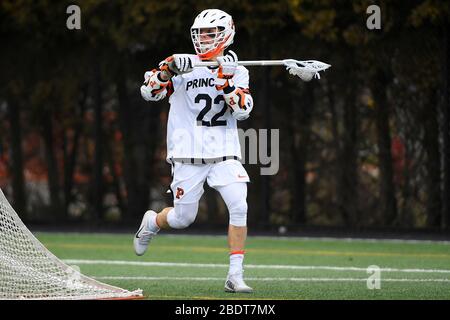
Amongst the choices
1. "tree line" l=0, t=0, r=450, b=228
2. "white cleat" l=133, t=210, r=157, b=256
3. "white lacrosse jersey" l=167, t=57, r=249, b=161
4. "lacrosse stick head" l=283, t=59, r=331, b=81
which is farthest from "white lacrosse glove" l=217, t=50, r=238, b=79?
"tree line" l=0, t=0, r=450, b=228

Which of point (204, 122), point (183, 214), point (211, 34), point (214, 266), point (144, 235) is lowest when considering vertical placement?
point (214, 266)

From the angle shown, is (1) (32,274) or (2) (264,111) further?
(2) (264,111)

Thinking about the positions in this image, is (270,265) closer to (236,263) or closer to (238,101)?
(236,263)

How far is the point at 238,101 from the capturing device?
8234mm

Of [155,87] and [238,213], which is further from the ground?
[155,87]

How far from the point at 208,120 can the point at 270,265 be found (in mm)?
2592

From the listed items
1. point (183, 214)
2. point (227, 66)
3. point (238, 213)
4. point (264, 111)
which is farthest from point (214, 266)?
point (264, 111)

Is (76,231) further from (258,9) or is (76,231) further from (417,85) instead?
(417,85)

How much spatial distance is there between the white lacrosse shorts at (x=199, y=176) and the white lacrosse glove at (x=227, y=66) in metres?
0.61

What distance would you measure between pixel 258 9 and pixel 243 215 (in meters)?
6.70

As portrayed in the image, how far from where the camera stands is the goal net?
760 cm

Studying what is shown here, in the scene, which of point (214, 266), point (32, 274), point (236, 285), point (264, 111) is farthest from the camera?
point (264, 111)

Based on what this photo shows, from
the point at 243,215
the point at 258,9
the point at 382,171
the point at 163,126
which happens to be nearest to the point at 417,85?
the point at 382,171

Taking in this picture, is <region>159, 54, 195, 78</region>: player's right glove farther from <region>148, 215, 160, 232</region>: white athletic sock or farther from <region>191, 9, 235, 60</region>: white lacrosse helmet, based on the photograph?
<region>148, 215, 160, 232</region>: white athletic sock
